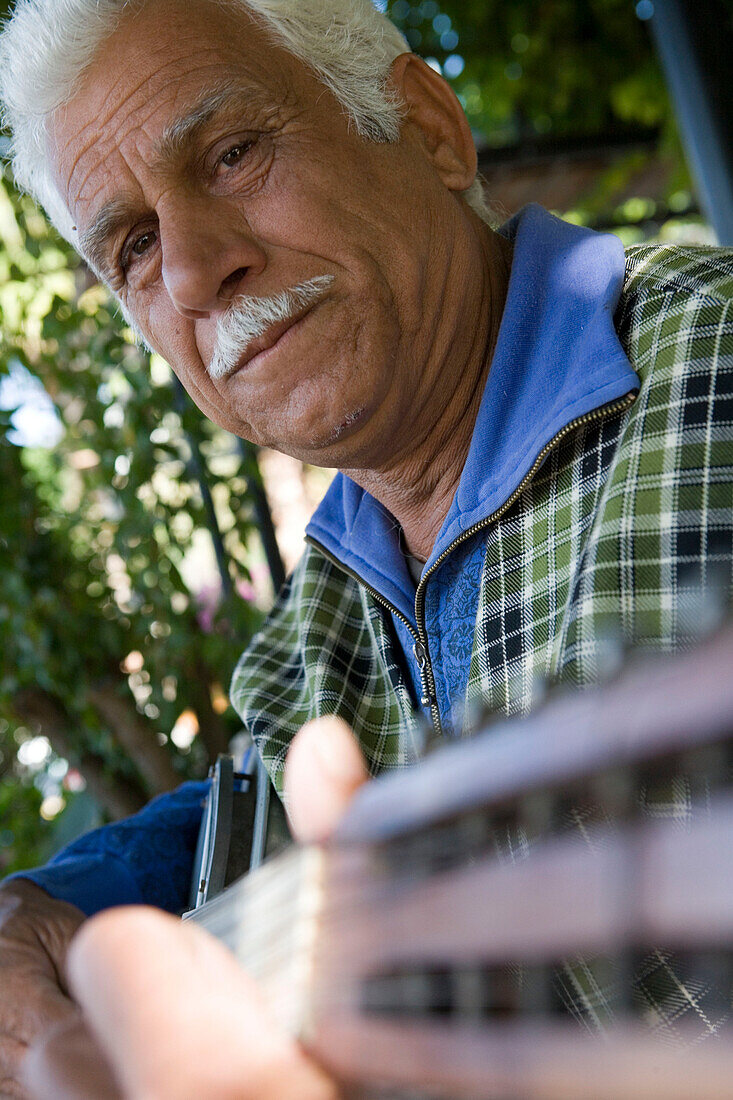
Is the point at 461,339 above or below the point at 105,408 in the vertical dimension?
above

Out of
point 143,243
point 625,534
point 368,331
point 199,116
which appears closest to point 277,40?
point 199,116

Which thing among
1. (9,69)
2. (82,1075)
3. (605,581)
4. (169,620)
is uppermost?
(9,69)

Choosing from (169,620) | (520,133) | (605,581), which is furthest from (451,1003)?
(520,133)

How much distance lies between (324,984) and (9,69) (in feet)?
4.43

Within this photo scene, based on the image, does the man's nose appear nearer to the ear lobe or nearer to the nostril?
the nostril

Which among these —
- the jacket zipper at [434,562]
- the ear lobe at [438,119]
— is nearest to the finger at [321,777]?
the jacket zipper at [434,562]

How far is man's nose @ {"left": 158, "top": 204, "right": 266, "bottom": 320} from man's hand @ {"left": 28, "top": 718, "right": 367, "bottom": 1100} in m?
0.87

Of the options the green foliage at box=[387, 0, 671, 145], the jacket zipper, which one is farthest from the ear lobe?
Answer: the green foliage at box=[387, 0, 671, 145]

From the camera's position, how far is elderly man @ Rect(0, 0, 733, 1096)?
0.98m

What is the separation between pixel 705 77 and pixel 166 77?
174 centimetres

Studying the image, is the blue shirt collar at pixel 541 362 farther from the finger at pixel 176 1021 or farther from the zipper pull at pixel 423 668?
the finger at pixel 176 1021

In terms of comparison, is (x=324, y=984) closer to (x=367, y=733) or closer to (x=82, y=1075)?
(x=82, y=1075)

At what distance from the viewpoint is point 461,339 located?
3.92ft

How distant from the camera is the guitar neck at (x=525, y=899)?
0.77 feet
